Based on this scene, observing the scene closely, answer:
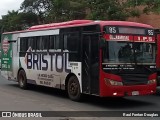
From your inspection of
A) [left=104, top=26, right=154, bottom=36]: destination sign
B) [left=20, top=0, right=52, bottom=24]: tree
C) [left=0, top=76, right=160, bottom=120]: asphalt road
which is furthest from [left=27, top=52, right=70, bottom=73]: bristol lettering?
[left=20, top=0, right=52, bottom=24]: tree

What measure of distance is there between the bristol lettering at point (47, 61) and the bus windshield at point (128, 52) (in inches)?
92.5

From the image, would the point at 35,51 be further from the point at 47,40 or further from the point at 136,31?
the point at 136,31

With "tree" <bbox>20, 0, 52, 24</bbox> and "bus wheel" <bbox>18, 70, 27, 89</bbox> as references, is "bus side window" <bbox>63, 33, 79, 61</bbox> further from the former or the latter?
"tree" <bbox>20, 0, 52, 24</bbox>

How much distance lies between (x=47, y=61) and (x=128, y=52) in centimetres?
419

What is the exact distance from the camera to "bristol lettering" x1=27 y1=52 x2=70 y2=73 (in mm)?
14556

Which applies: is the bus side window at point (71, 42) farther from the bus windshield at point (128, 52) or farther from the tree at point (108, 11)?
the tree at point (108, 11)

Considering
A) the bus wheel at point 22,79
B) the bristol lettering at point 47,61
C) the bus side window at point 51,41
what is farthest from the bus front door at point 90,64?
the bus wheel at point 22,79

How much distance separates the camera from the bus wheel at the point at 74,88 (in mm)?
13562

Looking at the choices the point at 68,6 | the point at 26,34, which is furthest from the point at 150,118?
the point at 68,6

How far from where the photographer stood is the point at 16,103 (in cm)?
1302

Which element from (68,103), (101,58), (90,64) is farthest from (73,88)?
(101,58)

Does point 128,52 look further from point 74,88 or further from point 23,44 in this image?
point 23,44

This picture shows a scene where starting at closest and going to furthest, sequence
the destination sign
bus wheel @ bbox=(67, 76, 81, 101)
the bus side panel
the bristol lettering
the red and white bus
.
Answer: the red and white bus, the destination sign, bus wheel @ bbox=(67, 76, 81, 101), the bristol lettering, the bus side panel

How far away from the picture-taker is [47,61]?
15672mm
